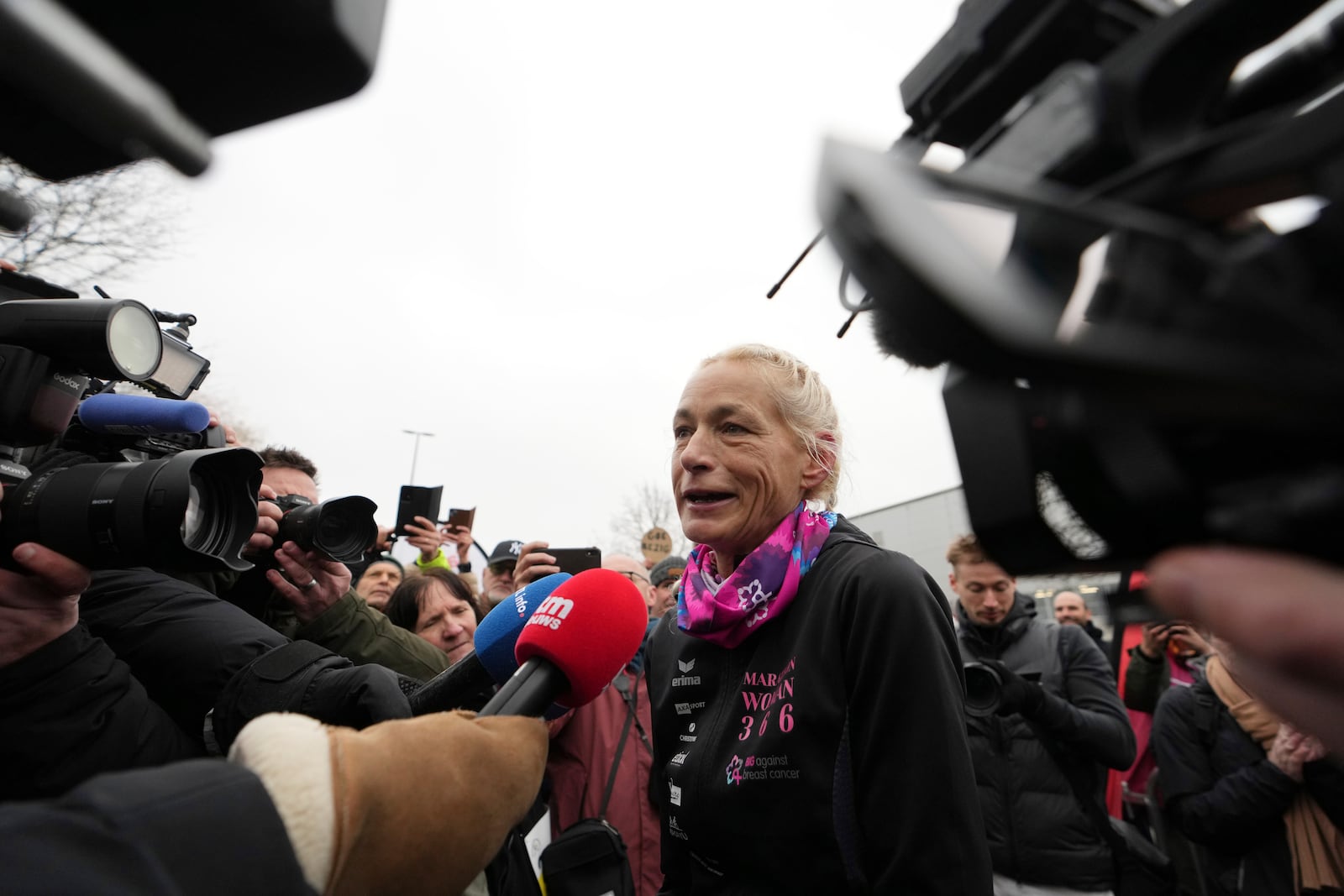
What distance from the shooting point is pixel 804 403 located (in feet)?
6.59

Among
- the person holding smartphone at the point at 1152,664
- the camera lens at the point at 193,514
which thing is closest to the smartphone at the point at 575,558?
the camera lens at the point at 193,514

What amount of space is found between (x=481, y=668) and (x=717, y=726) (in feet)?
1.89

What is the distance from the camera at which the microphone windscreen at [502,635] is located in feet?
4.68

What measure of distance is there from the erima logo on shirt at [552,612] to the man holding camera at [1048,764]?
2.01 metres

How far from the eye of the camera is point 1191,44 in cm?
56

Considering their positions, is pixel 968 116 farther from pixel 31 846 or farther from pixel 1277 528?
pixel 31 846

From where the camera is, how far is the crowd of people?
611 mm

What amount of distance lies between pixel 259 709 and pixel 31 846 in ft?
3.17

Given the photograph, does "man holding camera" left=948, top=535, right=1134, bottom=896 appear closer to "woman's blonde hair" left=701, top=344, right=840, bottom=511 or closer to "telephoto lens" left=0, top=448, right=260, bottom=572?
"woman's blonde hair" left=701, top=344, right=840, bottom=511

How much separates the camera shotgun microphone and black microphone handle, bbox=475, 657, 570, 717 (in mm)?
261

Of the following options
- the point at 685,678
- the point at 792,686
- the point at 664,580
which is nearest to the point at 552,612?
the point at 792,686

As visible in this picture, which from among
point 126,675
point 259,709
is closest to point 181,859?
point 259,709

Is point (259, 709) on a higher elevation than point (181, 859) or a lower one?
lower

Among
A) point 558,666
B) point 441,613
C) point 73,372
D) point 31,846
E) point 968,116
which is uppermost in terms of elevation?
point 968,116
